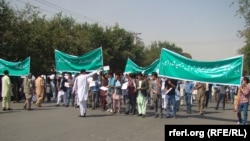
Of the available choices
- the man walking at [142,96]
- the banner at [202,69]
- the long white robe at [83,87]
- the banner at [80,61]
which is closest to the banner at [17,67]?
the banner at [80,61]

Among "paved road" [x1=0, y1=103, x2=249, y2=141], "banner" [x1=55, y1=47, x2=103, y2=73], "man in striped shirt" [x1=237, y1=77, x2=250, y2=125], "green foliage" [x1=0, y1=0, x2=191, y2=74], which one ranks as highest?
"green foliage" [x1=0, y1=0, x2=191, y2=74]

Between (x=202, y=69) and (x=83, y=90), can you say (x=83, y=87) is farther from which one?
(x=202, y=69)

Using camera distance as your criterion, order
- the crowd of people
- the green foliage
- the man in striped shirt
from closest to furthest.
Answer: the man in striped shirt
the crowd of people
the green foliage

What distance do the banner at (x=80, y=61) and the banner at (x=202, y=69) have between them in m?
3.59

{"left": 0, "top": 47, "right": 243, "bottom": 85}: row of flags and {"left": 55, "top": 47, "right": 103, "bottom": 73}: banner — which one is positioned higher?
{"left": 55, "top": 47, "right": 103, "bottom": 73}: banner

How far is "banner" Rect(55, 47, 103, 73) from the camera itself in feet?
60.6

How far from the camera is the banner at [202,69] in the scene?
1466 centimetres

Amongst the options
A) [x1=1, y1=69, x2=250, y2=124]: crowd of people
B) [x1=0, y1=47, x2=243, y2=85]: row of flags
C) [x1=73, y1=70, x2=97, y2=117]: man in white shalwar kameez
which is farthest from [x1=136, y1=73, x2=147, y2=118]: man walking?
[x1=73, y1=70, x2=97, y2=117]: man in white shalwar kameez

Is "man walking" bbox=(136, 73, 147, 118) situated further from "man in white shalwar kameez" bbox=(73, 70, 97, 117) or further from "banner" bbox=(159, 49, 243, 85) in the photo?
"man in white shalwar kameez" bbox=(73, 70, 97, 117)

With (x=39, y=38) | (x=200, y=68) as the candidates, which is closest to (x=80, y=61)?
(x=200, y=68)

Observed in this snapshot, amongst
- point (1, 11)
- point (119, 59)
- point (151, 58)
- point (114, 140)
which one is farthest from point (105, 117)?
point (151, 58)

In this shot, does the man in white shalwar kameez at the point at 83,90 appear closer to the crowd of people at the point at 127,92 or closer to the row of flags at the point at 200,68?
the crowd of people at the point at 127,92

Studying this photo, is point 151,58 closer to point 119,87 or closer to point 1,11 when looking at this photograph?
point 1,11

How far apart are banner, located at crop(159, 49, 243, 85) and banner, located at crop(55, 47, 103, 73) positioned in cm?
359
